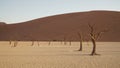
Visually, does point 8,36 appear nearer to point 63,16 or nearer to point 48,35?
point 48,35

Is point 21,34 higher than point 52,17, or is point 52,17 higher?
point 52,17

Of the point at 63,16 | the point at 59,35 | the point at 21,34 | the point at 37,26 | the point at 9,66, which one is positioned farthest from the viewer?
the point at 63,16

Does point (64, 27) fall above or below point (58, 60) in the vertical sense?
above

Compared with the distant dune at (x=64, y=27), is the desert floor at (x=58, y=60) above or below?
below

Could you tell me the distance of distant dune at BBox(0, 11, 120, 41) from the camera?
8425cm

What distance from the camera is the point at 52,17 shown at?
110000 millimetres

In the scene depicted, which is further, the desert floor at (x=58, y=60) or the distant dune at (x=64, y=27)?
the distant dune at (x=64, y=27)

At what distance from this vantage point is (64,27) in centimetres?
9400

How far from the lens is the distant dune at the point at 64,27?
84.2 meters

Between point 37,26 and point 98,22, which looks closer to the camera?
point 98,22

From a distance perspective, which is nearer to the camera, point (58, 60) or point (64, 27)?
point (58, 60)

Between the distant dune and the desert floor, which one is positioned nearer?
the desert floor

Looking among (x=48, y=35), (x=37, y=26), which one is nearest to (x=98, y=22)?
(x=48, y=35)

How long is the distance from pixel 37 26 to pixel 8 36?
12.4 metres
